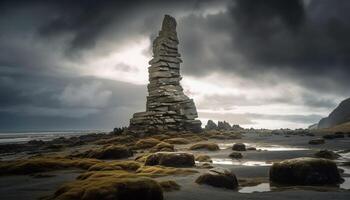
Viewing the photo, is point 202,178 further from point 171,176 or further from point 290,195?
point 290,195

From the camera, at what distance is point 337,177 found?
368 inches

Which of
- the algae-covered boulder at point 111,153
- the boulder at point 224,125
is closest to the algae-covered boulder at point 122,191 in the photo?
the algae-covered boulder at point 111,153

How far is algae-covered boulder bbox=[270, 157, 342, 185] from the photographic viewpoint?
9125 mm

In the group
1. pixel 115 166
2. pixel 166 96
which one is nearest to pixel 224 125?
pixel 166 96

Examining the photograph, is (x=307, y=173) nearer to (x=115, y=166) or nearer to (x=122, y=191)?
(x=122, y=191)

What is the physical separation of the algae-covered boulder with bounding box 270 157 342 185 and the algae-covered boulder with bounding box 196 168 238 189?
5.77 ft

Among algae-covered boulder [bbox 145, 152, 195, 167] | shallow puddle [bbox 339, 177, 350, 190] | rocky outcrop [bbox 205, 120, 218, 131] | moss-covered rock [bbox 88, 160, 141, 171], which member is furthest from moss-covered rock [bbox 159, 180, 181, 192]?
rocky outcrop [bbox 205, 120, 218, 131]

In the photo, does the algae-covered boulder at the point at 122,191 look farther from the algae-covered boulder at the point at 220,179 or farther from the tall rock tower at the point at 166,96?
the tall rock tower at the point at 166,96

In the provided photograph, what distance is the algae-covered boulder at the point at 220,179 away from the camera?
8773 millimetres

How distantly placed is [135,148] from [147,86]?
78.5ft

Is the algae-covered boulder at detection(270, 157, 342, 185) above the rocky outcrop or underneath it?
underneath

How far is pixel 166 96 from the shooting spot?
146 ft

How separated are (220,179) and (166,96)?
118 ft

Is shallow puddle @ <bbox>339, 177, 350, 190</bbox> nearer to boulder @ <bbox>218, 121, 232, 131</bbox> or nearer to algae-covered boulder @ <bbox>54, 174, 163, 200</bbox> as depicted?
algae-covered boulder @ <bbox>54, 174, 163, 200</bbox>
